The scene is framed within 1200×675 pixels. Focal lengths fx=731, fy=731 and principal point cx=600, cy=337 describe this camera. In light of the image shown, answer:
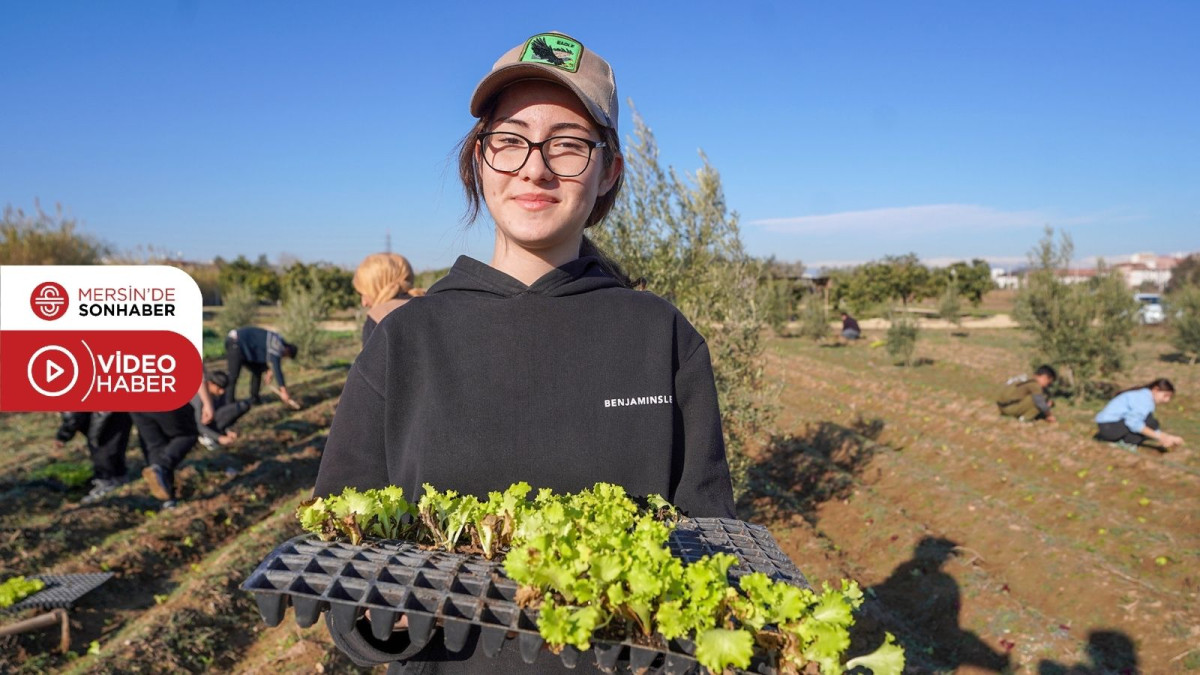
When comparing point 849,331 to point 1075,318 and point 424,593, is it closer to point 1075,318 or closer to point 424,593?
point 1075,318

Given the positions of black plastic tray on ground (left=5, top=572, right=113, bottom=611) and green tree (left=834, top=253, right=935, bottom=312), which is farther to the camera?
green tree (left=834, top=253, right=935, bottom=312)

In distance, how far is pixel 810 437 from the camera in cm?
1382

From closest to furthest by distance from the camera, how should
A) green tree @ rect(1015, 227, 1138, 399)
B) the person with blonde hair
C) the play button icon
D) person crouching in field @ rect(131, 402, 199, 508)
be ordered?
1. the person with blonde hair
2. person crouching in field @ rect(131, 402, 199, 508)
3. the play button icon
4. green tree @ rect(1015, 227, 1138, 399)

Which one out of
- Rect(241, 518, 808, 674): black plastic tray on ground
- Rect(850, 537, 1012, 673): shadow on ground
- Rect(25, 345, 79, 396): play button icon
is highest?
Rect(241, 518, 808, 674): black plastic tray on ground

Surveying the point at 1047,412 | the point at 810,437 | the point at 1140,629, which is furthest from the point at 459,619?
the point at 1047,412

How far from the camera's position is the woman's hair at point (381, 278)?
566 cm

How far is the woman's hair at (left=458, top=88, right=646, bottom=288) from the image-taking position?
6.37 feet

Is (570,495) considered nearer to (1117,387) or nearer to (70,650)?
(70,650)

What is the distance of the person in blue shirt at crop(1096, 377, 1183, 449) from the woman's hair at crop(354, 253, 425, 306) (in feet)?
38.2

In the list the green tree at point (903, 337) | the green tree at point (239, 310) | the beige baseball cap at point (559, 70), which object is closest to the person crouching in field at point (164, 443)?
the beige baseball cap at point (559, 70)

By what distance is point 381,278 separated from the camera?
5.71 metres

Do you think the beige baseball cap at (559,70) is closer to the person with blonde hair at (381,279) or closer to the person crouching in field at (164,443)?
the person with blonde hair at (381,279)

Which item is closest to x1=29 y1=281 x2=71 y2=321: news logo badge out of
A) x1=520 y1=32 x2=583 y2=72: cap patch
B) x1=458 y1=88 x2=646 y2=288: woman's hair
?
x1=458 y1=88 x2=646 y2=288: woman's hair

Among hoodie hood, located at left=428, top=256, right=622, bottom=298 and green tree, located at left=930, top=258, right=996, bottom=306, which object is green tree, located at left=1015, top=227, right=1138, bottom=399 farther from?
green tree, located at left=930, top=258, right=996, bottom=306
